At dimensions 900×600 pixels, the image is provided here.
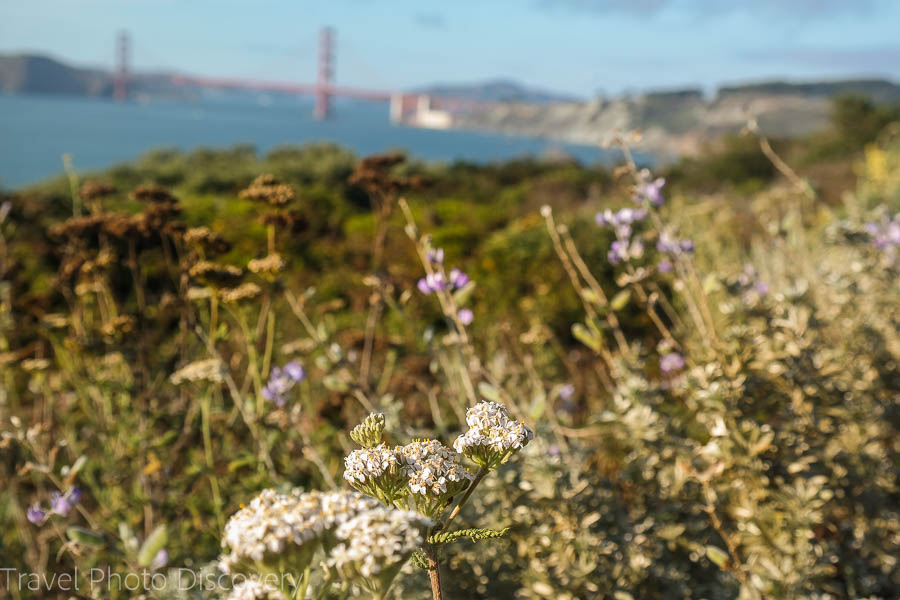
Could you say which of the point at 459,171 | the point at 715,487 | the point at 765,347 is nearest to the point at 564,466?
the point at 715,487

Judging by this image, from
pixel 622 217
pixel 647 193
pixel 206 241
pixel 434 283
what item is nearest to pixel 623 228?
pixel 622 217

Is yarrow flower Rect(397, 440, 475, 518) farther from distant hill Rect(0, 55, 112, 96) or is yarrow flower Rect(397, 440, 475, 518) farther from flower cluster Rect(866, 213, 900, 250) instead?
distant hill Rect(0, 55, 112, 96)

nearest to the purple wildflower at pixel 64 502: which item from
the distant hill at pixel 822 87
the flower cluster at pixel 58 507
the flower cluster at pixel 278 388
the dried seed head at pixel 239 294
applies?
the flower cluster at pixel 58 507

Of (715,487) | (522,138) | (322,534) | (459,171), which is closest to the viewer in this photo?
(322,534)

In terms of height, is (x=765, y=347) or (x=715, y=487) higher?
(x=765, y=347)

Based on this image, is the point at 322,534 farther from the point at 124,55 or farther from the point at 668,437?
the point at 124,55

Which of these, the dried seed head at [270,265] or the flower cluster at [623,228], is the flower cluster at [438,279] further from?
the flower cluster at [623,228]

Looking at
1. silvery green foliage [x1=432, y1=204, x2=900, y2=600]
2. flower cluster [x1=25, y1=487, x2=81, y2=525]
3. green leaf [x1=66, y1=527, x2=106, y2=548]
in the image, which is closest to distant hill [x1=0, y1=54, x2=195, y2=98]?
flower cluster [x1=25, y1=487, x2=81, y2=525]
